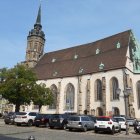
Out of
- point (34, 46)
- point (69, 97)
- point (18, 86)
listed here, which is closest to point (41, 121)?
point (18, 86)

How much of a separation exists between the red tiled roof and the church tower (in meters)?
3.48

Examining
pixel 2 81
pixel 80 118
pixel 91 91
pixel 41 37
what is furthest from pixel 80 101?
pixel 41 37

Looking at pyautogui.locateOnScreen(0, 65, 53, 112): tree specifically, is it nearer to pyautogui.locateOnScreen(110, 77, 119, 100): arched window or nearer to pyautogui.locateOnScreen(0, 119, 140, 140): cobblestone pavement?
pyautogui.locateOnScreen(110, 77, 119, 100): arched window

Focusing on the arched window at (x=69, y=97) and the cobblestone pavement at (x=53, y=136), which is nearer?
the cobblestone pavement at (x=53, y=136)

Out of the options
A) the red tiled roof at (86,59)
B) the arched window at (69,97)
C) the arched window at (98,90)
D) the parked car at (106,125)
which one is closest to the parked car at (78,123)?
the parked car at (106,125)

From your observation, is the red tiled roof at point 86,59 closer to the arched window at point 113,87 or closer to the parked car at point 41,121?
the arched window at point 113,87

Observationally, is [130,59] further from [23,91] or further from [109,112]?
[23,91]

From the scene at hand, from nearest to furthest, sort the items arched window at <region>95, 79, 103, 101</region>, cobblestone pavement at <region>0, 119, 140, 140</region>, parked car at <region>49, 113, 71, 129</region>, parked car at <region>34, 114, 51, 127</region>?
cobblestone pavement at <region>0, 119, 140, 140</region>, parked car at <region>49, 113, 71, 129</region>, parked car at <region>34, 114, 51, 127</region>, arched window at <region>95, 79, 103, 101</region>

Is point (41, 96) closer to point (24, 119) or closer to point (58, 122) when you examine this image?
point (24, 119)

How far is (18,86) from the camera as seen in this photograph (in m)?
39.5

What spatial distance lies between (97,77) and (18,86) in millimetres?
15566

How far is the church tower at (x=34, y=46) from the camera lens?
67.1 m

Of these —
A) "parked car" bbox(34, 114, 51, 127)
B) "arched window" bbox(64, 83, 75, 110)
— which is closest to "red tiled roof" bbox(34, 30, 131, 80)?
"arched window" bbox(64, 83, 75, 110)

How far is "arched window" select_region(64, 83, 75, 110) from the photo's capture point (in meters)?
48.6
